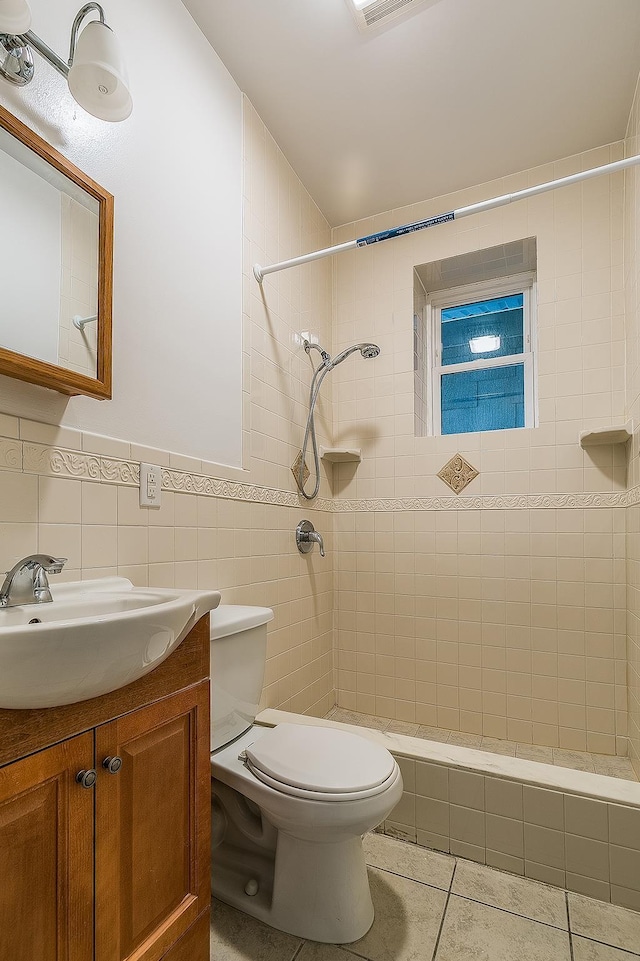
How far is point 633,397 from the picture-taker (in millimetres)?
1980

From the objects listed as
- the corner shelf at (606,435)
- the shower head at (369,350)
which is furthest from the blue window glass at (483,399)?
the shower head at (369,350)

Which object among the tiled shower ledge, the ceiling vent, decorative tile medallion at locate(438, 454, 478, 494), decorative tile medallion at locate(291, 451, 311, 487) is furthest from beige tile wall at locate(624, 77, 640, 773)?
decorative tile medallion at locate(291, 451, 311, 487)

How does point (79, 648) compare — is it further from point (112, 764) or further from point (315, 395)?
point (315, 395)

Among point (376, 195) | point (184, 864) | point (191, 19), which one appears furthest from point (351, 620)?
point (191, 19)

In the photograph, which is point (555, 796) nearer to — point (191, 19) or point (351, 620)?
point (351, 620)

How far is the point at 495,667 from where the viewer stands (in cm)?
229

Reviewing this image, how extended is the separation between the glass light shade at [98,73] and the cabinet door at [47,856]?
4.26ft

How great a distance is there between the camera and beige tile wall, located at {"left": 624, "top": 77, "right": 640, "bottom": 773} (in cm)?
188

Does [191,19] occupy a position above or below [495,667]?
above

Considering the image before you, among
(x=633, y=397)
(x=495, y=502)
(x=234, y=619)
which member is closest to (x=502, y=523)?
(x=495, y=502)

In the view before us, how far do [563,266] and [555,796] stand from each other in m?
2.10

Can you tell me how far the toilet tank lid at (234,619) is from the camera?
1310mm

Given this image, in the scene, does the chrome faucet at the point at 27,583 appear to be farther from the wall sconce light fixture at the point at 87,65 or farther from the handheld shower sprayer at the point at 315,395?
the handheld shower sprayer at the point at 315,395

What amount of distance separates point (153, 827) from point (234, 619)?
0.53 meters
